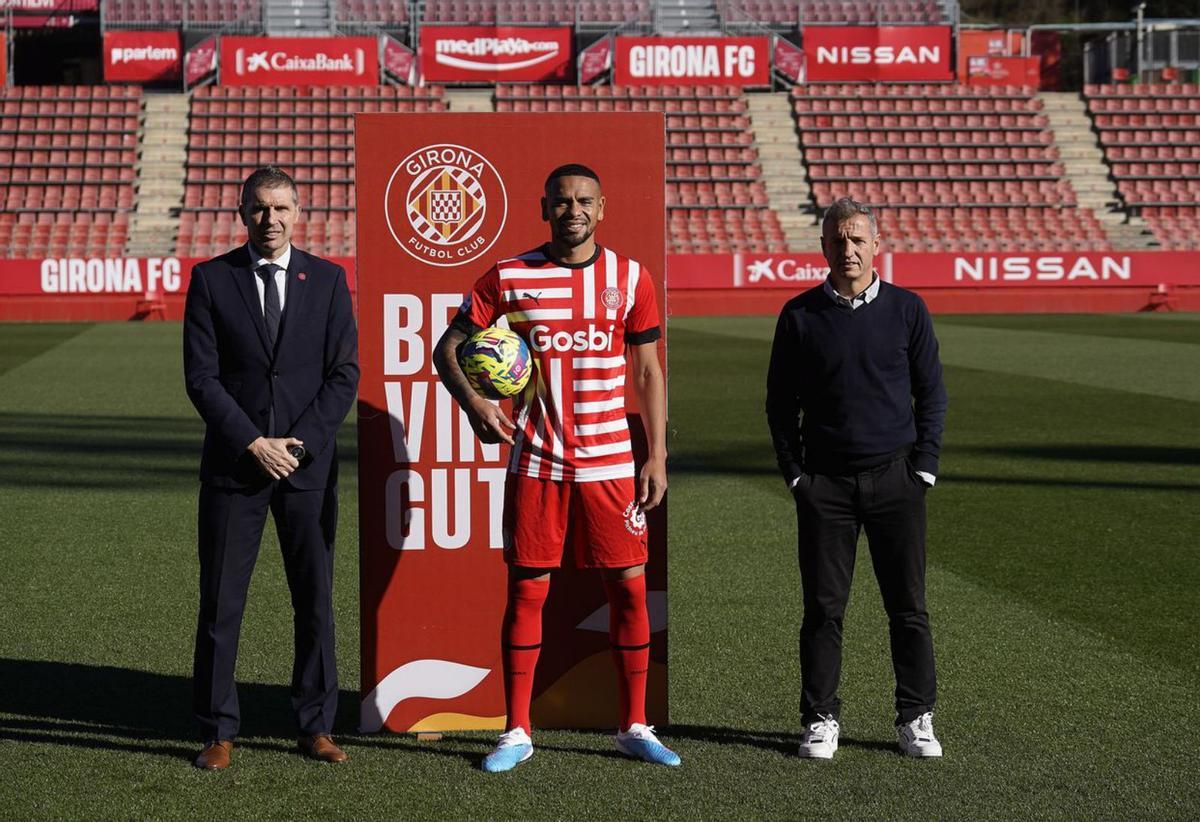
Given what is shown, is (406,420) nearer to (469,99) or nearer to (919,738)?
(919,738)

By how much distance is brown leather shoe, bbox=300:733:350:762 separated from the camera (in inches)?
179

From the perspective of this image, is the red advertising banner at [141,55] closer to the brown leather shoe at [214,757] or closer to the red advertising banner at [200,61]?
the red advertising banner at [200,61]

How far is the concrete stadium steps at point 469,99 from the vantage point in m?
39.0

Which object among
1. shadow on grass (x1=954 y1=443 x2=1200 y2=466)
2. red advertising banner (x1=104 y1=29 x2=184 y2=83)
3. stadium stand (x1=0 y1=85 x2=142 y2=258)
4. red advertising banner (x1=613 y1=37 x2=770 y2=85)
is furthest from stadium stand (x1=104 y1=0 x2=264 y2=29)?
shadow on grass (x1=954 y1=443 x2=1200 y2=466)

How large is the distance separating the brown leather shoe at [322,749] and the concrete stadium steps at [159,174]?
30961 mm

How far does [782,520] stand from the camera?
8766 millimetres

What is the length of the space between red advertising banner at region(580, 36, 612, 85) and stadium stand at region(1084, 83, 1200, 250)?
541 inches

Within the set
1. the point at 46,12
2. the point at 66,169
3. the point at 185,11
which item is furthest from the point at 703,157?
the point at 46,12

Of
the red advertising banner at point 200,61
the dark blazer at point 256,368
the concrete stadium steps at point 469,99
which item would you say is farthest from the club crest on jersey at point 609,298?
the red advertising banner at point 200,61

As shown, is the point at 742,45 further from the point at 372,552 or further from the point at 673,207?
the point at 372,552

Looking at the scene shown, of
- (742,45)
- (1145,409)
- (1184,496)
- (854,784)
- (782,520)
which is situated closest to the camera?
(854,784)

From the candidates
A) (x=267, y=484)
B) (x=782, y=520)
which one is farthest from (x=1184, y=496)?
(x=267, y=484)

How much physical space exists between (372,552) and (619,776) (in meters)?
1.10

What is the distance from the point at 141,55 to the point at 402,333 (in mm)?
38107
